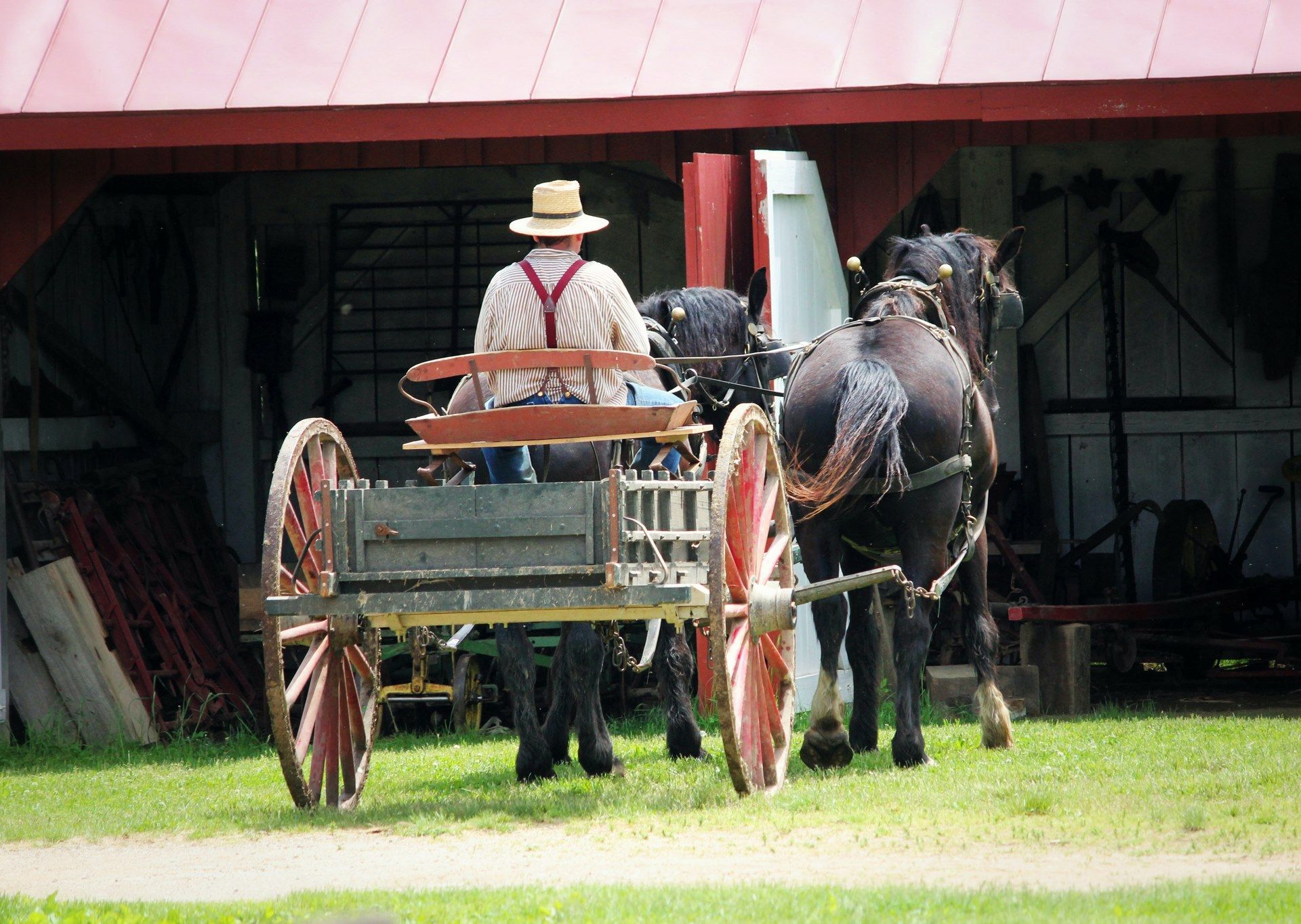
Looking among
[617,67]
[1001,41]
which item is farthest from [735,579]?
[1001,41]

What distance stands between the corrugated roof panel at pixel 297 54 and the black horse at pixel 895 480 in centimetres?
361

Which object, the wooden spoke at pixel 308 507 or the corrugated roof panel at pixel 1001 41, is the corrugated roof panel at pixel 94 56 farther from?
the corrugated roof panel at pixel 1001 41

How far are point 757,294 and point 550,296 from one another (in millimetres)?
2176

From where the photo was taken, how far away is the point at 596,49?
9.49m

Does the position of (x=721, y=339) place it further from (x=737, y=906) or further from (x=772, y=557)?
(x=737, y=906)

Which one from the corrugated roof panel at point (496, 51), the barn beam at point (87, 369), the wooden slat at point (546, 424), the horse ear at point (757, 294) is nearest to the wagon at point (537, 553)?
the wooden slat at point (546, 424)

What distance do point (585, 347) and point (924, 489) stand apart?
5.46 feet

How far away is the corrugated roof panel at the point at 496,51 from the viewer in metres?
9.24

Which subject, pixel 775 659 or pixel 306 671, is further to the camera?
pixel 775 659

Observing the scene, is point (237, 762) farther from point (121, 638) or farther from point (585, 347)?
point (585, 347)

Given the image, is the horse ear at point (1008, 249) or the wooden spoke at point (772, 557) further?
the horse ear at point (1008, 249)

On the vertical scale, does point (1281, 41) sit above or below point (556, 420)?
above

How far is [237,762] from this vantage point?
8.98 meters

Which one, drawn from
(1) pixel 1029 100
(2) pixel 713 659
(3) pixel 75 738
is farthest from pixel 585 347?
(3) pixel 75 738
